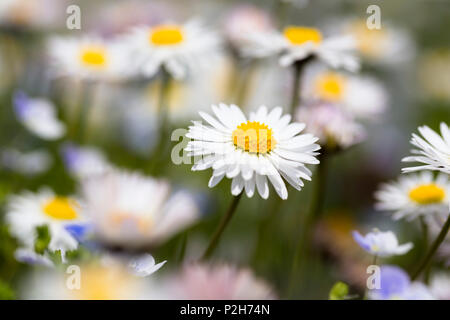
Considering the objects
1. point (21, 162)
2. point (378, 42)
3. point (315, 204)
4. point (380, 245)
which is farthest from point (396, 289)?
point (378, 42)

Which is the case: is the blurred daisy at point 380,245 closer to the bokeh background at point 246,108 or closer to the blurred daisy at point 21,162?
the bokeh background at point 246,108

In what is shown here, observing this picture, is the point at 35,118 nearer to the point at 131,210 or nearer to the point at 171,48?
the point at 171,48

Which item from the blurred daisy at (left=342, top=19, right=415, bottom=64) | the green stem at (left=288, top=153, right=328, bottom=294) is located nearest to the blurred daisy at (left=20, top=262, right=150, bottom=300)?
the green stem at (left=288, top=153, right=328, bottom=294)

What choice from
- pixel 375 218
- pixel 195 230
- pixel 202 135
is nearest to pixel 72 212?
pixel 202 135

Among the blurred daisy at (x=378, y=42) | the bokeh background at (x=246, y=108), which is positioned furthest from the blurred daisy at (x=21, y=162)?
the blurred daisy at (x=378, y=42)

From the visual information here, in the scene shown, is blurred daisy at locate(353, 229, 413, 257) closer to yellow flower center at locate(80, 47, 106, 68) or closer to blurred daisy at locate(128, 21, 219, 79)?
blurred daisy at locate(128, 21, 219, 79)
